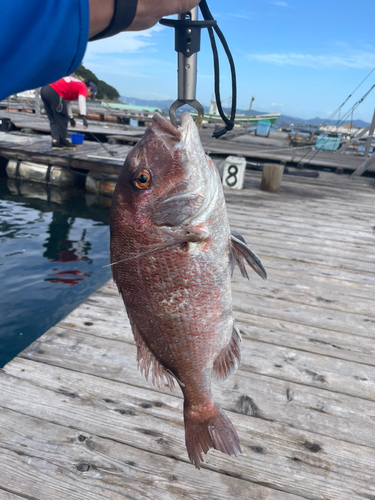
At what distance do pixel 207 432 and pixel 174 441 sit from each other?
638 millimetres

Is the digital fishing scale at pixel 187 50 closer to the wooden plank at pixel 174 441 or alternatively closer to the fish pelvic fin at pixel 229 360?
the fish pelvic fin at pixel 229 360

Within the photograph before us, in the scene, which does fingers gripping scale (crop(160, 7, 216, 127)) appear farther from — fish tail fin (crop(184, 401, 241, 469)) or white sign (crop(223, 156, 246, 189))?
white sign (crop(223, 156, 246, 189))

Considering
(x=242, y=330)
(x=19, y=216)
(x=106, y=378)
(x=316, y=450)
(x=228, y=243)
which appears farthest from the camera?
(x=19, y=216)

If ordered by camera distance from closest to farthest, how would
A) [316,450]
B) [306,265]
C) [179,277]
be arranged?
[179,277] < [316,450] < [306,265]

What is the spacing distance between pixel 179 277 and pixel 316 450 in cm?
134

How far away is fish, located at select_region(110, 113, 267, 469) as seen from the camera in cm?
129

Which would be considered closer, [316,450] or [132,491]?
[132,491]

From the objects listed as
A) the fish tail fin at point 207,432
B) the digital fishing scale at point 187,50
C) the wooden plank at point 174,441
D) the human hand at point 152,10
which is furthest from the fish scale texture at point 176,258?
the wooden plank at point 174,441

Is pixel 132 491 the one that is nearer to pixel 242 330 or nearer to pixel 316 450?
pixel 316 450

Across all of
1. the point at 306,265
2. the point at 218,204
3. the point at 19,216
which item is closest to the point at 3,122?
the point at 19,216

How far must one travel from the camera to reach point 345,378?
2.43 m

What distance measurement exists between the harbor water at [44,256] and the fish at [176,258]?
3311mm

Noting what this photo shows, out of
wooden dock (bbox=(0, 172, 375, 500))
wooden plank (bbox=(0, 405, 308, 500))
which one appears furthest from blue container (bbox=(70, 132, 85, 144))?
wooden plank (bbox=(0, 405, 308, 500))

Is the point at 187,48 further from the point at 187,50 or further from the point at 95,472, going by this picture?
the point at 95,472
